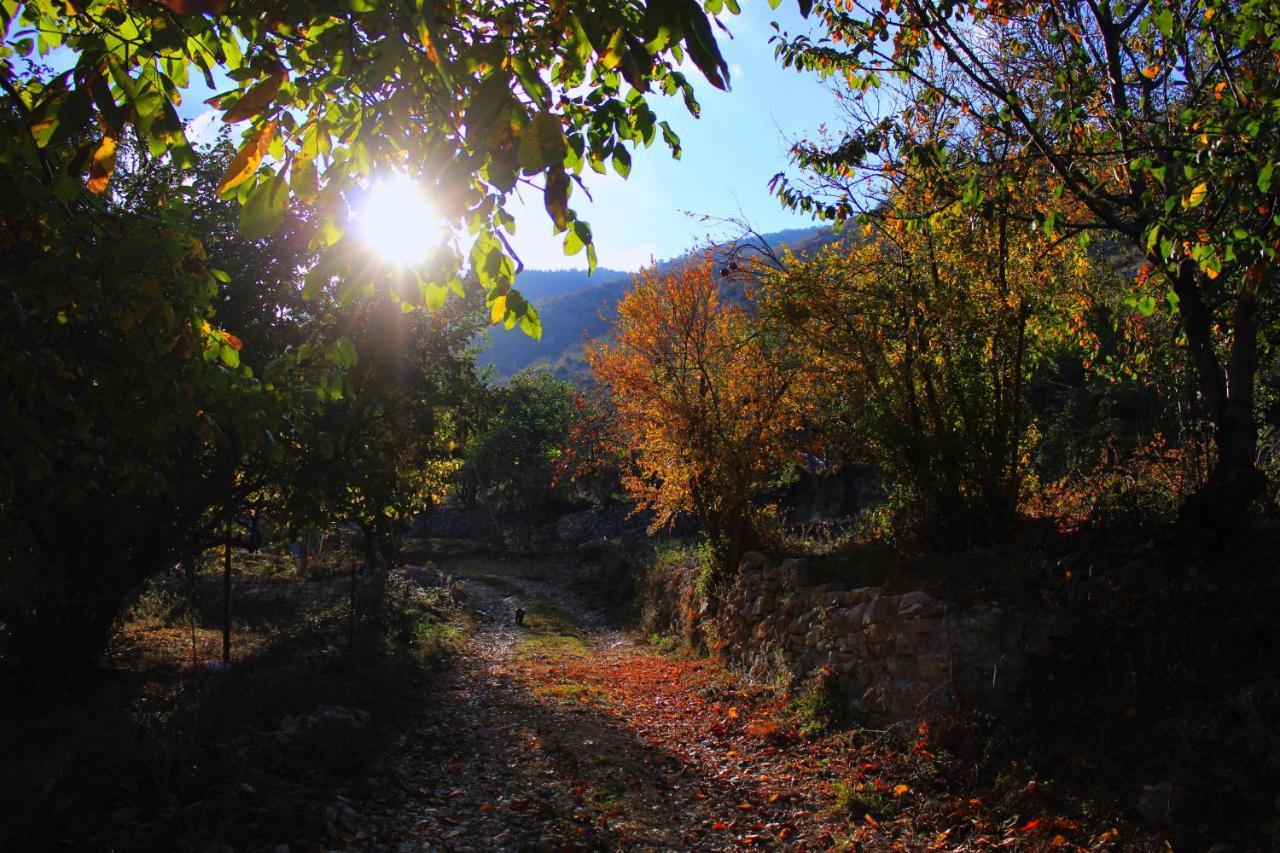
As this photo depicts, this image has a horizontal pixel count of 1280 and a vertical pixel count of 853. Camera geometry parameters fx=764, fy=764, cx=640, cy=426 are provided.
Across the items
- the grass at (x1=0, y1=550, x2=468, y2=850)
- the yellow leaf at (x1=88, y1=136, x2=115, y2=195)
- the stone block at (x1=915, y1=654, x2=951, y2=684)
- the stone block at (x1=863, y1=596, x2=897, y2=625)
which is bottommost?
the grass at (x1=0, y1=550, x2=468, y2=850)

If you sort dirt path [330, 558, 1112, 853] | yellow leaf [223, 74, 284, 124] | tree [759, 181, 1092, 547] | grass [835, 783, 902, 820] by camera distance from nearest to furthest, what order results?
yellow leaf [223, 74, 284, 124] → dirt path [330, 558, 1112, 853] → grass [835, 783, 902, 820] → tree [759, 181, 1092, 547]

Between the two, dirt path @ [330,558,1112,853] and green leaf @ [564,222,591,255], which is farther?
dirt path @ [330,558,1112,853]

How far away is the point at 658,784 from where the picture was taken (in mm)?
6820

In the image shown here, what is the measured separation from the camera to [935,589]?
24.3 feet

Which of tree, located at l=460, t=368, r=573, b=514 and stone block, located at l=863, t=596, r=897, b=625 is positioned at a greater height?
tree, located at l=460, t=368, r=573, b=514

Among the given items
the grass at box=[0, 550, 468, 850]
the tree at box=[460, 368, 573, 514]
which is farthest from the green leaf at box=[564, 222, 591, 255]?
the tree at box=[460, 368, 573, 514]

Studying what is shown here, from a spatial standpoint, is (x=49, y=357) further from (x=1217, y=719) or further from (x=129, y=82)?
(x=1217, y=719)

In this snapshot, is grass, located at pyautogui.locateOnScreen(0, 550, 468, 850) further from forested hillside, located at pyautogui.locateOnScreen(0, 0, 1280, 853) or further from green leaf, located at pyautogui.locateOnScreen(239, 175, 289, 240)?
green leaf, located at pyautogui.locateOnScreen(239, 175, 289, 240)

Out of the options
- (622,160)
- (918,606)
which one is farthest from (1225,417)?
(622,160)

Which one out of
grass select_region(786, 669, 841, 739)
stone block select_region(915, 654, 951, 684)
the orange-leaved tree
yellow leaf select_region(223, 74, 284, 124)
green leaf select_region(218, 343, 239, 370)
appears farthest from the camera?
the orange-leaved tree

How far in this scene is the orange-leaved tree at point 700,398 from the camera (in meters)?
12.4

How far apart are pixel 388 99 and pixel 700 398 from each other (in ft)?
33.7

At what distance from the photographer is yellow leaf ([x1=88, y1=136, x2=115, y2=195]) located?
291cm

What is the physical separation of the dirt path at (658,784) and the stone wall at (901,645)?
0.45m
